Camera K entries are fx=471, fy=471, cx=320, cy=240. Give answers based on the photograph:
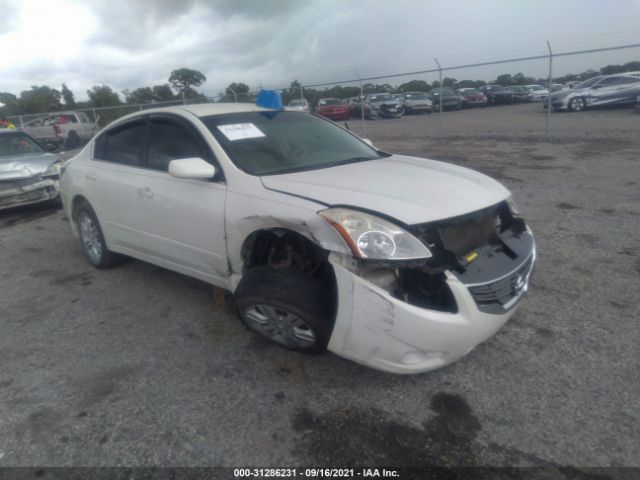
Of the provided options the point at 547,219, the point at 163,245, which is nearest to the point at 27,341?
the point at 163,245

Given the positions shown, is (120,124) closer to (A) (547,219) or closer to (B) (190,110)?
(B) (190,110)

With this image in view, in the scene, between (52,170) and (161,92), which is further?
(161,92)

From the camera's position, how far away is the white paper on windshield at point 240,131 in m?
3.40

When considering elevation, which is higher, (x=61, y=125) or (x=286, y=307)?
(x=61, y=125)

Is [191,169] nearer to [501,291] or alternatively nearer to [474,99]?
[501,291]

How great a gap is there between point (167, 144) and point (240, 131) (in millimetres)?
662

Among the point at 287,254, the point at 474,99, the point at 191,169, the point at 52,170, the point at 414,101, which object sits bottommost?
the point at 474,99

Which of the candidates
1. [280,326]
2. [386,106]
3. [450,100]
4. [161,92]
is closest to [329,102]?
[386,106]

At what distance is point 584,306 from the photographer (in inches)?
135

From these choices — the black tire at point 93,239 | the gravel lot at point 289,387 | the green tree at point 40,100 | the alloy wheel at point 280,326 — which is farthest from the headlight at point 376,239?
the green tree at point 40,100

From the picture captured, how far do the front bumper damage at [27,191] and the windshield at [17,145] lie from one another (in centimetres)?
86

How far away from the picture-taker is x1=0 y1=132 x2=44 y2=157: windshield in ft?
25.2

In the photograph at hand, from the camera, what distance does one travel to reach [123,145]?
419 cm

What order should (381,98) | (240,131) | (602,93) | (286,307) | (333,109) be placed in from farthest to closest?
(381,98), (333,109), (602,93), (240,131), (286,307)
